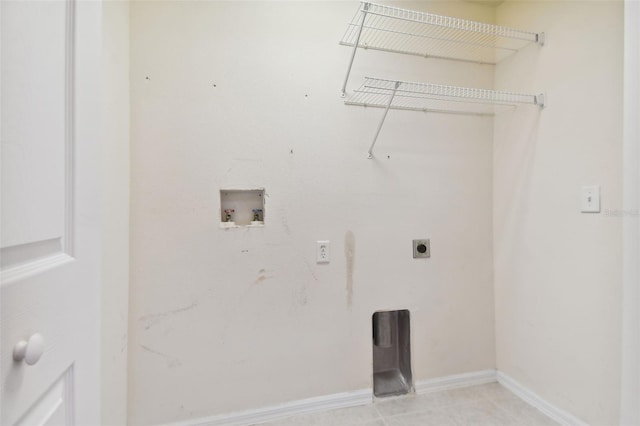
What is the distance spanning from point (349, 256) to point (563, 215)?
1073 mm

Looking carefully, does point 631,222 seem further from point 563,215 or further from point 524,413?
point 524,413

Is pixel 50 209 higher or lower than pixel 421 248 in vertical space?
higher

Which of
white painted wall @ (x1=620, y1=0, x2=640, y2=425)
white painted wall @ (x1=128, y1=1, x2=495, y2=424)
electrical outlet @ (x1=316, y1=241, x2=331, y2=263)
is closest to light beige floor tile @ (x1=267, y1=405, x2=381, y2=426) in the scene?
white painted wall @ (x1=128, y1=1, x2=495, y2=424)

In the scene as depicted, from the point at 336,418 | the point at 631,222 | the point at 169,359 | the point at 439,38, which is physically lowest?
the point at 336,418

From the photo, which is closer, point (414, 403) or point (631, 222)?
point (631, 222)

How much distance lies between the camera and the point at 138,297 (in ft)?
4.49

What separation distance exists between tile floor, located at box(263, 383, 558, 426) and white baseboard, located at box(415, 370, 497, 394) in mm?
40

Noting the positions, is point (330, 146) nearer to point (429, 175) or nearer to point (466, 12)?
point (429, 175)

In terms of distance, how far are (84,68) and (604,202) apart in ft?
6.14

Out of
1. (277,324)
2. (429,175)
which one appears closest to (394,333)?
(277,324)

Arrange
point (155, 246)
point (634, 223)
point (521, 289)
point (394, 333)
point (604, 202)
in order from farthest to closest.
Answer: point (394, 333)
point (521, 289)
point (155, 246)
point (604, 202)
point (634, 223)

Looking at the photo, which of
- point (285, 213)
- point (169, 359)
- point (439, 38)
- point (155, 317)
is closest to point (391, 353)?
point (285, 213)

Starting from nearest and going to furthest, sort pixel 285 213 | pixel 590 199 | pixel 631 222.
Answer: pixel 631 222 < pixel 590 199 < pixel 285 213

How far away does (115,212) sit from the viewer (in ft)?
3.91
